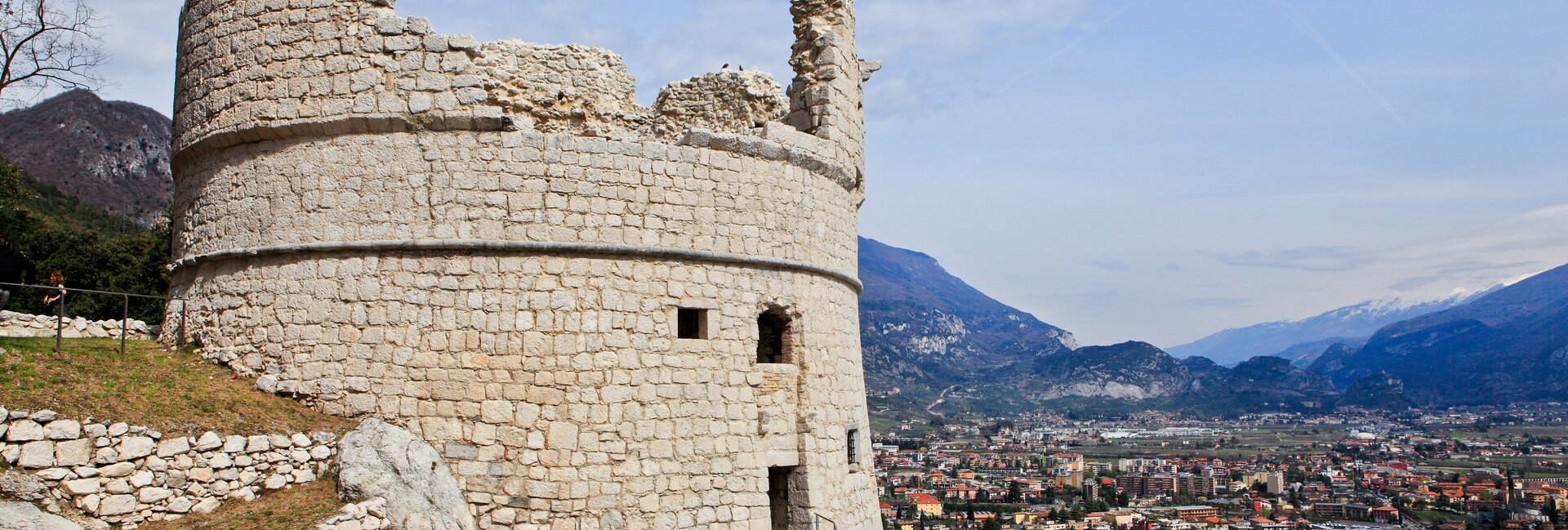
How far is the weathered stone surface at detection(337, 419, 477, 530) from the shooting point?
953cm

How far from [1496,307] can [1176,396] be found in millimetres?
80178

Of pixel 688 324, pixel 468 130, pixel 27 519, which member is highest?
pixel 468 130

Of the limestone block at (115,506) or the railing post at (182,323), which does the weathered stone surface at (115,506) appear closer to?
the limestone block at (115,506)

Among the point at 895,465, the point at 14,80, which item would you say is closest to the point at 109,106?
the point at 895,465

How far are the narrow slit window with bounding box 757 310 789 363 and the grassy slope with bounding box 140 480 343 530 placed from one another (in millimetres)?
4485

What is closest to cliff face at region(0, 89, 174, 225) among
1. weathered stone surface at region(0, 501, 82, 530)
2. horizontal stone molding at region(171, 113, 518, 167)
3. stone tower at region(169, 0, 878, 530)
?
stone tower at region(169, 0, 878, 530)

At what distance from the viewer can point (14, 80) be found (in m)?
14.1

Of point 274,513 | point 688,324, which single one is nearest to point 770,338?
point 688,324

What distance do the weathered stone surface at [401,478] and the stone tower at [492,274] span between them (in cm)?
24

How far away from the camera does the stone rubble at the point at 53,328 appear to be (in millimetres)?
12133

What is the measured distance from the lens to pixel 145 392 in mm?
9719

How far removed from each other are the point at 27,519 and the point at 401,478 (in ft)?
8.62

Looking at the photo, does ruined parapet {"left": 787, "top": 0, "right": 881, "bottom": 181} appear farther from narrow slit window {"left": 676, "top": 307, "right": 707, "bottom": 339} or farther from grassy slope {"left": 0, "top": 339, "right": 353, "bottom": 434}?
grassy slope {"left": 0, "top": 339, "right": 353, "bottom": 434}

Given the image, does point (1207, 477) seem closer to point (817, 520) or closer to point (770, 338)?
point (770, 338)
